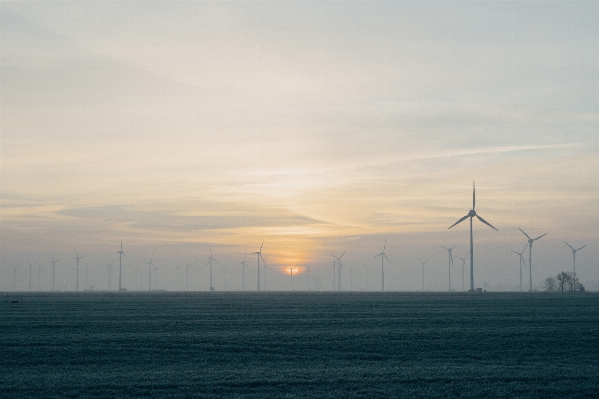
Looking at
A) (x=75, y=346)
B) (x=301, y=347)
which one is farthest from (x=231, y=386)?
(x=75, y=346)

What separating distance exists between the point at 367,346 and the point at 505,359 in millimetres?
10062

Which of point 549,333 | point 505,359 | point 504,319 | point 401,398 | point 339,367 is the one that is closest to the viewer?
point 401,398

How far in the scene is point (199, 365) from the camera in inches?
1533

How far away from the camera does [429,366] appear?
125 feet

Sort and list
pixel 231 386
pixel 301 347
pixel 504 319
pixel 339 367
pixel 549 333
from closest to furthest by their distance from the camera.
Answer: pixel 231 386, pixel 339 367, pixel 301 347, pixel 549 333, pixel 504 319

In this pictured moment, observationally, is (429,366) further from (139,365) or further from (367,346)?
(139,365)

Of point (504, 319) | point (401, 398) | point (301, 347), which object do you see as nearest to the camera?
point (401, 398)

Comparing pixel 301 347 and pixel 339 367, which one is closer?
pixel 339 367

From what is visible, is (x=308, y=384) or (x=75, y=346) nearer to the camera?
(x=308, y=384)

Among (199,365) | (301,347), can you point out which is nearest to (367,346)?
(301,347)

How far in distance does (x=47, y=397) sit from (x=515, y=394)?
20.4m

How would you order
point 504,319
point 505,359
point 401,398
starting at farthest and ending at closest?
point 504,319 < point 505,359 < point 401,398

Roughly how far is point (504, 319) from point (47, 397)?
5676 cm

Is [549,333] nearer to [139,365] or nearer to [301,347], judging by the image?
[301,347]
